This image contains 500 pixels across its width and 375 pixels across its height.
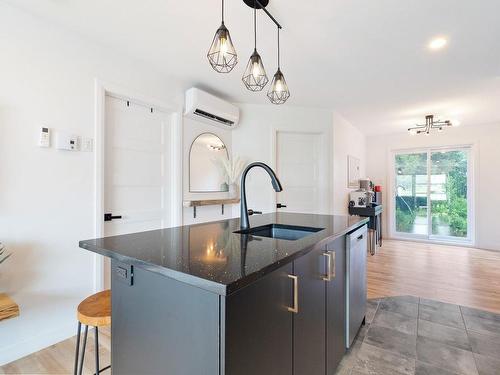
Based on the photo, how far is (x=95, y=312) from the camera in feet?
4.17

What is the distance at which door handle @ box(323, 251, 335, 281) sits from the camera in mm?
1404

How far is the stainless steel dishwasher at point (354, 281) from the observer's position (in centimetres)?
175

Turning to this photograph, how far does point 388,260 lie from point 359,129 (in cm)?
264

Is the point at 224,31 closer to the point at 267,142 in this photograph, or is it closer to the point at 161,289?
the point at 161,289

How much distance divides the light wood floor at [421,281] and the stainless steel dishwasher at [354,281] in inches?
38.8

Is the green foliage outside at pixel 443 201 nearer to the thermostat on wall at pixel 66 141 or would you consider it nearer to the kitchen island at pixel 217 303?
the kitchen island at pixel 217 303

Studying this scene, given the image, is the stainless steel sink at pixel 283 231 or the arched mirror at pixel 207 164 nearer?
the stainless steel sink at pixel 283 231

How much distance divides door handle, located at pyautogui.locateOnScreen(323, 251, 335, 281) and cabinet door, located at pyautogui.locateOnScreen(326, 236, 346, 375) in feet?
0.06

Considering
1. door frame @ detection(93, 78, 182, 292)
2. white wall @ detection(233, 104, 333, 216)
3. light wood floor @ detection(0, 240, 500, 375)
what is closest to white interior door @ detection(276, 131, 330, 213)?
white wall @ detection(233, 104, 333, 216)

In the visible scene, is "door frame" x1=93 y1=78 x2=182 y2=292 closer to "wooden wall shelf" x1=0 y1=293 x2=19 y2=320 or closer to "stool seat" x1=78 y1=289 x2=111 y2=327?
"wooden wall shelf" x1=0 y1=293 x2=19 y2=320

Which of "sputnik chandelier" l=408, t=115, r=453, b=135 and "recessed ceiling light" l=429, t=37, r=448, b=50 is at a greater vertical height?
"recessed ceiling light" l=429, t=37, r=448, b=50

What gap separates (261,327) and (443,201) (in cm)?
593

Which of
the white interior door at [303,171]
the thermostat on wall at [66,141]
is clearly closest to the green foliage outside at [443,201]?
the white interior door at [303,171]

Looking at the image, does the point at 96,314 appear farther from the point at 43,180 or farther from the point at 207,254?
the point at 43,180
